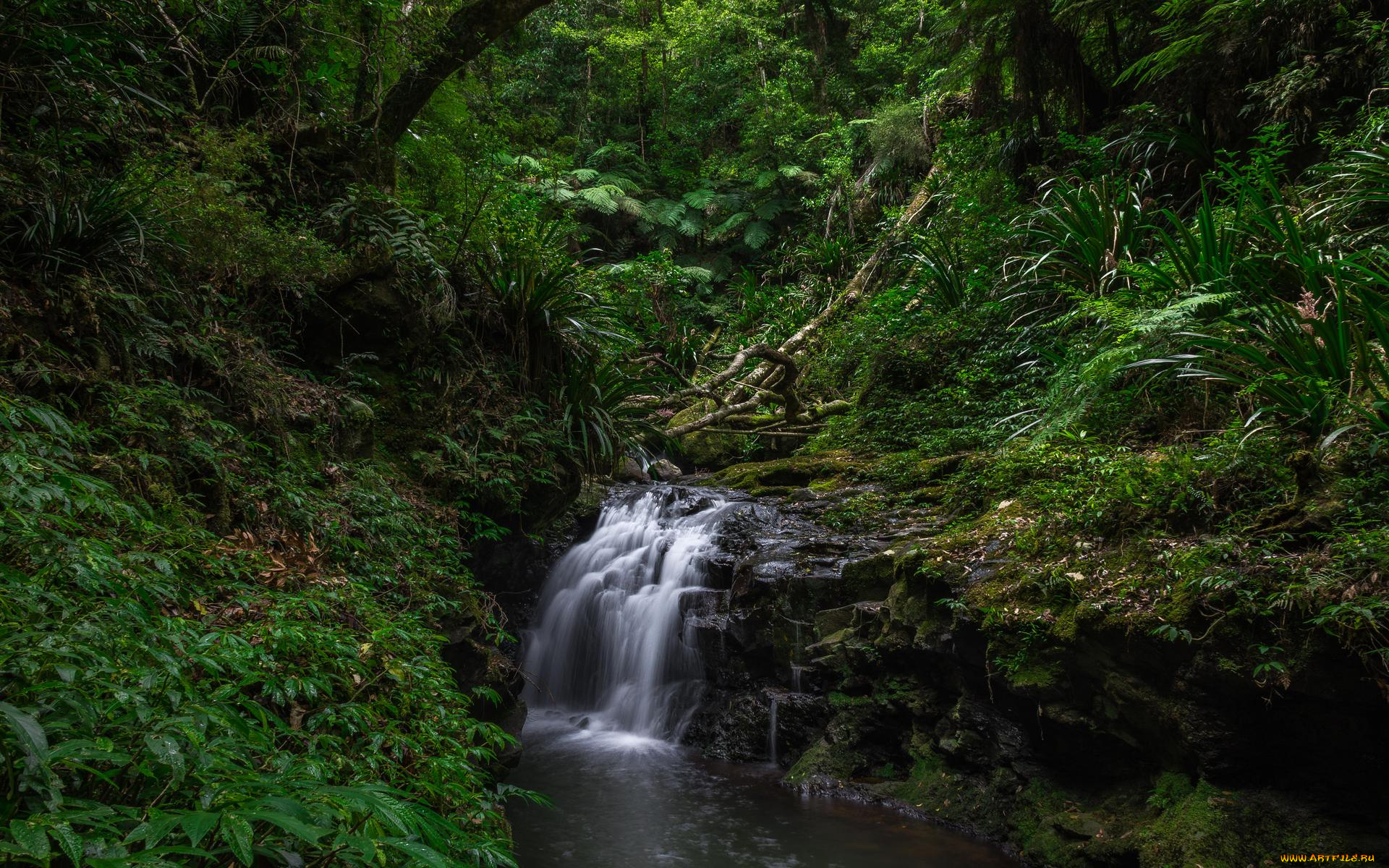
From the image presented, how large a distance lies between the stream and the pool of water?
12mm

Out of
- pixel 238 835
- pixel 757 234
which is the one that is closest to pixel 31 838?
pixel 238 835

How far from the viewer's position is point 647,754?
20.9 feet

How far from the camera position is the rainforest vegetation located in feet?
6.27

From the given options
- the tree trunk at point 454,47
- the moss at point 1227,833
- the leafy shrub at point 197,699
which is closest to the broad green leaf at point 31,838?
the leafy shrub at point 197,699

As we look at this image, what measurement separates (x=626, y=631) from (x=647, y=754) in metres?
1.31

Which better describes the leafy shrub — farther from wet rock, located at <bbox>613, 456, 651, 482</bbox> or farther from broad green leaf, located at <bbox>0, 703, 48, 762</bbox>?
wet rock, located at <bbox>613, 456, 651, 482</bbox>

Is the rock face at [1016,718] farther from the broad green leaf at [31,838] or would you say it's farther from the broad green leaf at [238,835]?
the broad green leaf at [31,838]

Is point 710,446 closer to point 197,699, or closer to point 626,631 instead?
point 626,631

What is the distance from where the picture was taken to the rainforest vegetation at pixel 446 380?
1.91 metres

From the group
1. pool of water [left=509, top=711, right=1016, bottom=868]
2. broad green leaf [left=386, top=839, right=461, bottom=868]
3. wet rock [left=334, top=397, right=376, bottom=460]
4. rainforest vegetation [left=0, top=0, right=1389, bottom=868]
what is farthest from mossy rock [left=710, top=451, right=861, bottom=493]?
broad green leaf [left=386, top=839, right=461, bottom=868]

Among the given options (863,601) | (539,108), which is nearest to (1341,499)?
(863,601)

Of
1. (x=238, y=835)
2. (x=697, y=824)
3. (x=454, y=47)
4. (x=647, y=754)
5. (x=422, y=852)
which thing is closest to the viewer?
(x=238, y=835)

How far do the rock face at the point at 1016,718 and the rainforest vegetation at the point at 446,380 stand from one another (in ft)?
0.92

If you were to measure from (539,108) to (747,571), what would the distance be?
19050 millimetres
